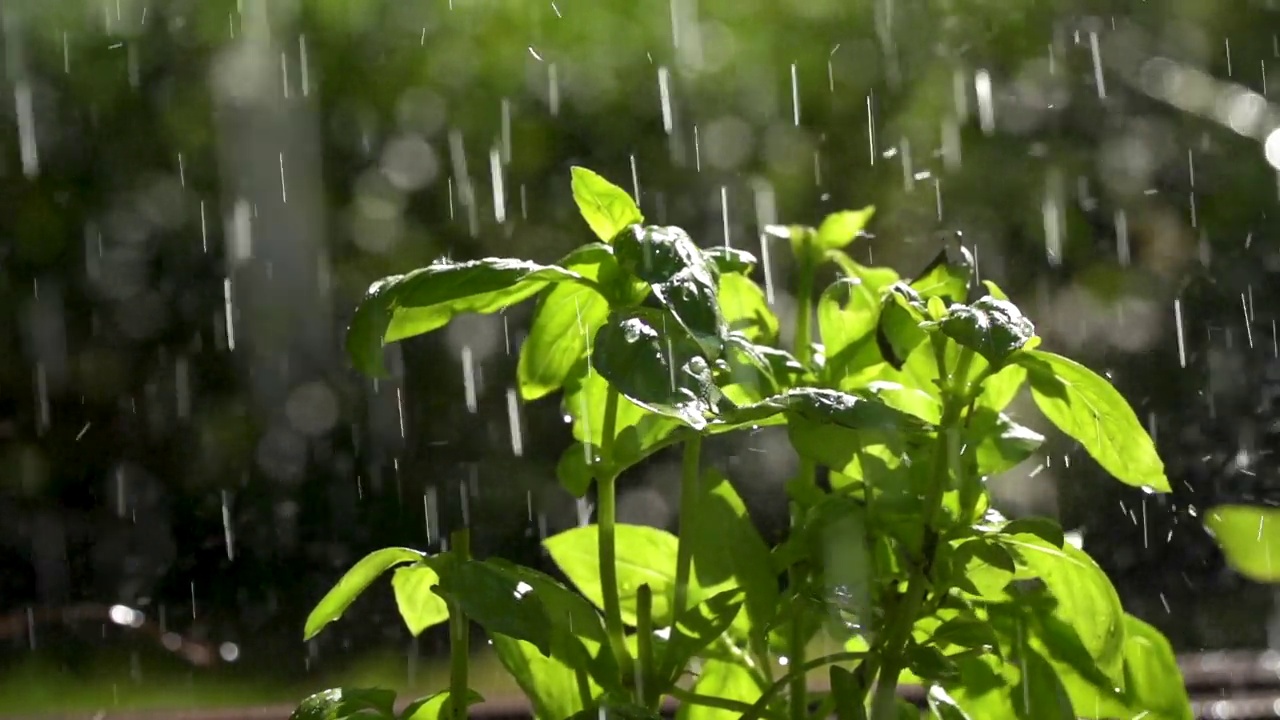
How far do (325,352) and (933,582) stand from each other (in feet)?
2.77

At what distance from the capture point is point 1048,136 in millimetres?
1087

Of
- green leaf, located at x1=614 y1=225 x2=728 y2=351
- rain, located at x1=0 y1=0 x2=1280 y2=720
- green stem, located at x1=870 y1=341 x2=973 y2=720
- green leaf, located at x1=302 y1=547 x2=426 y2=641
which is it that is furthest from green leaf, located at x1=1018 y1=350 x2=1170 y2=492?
rain, located at x1=0 y1=0 x2=1280 y2=720

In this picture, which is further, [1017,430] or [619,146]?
[619,146]

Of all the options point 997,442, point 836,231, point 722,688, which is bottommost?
point 722,688

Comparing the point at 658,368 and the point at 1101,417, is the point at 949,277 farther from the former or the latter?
the point at 658,368

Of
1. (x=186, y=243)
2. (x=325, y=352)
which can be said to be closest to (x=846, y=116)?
(x=325, y=352)

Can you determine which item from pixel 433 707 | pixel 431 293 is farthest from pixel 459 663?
pixel 431 293

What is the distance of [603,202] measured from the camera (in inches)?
17.5

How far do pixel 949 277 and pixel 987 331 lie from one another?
0.45 feet

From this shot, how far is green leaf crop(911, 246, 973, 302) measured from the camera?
0.46 metres

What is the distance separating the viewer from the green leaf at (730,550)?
16.9 inches

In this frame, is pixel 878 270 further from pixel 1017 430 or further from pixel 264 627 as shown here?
pixel 264 627

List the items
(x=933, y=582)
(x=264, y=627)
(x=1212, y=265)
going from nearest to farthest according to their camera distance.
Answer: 1. (x=933, y=582)
2. (x=1212, y=265)
3. (x=264, y=627)

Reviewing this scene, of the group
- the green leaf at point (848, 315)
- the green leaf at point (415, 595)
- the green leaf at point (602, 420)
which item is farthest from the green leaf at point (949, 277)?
the green leaf at point (415, 595)
